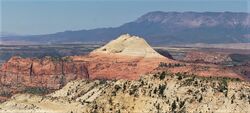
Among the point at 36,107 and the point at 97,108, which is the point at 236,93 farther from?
the point at 36,107

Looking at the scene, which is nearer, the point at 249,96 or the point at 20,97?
the point at 249,96

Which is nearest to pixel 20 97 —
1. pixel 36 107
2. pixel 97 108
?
pixel 36 107

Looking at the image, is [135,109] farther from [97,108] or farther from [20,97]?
[20,97]

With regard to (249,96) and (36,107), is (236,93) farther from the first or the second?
(36,107)

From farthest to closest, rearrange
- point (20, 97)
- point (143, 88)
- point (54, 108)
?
point (20, 97) < point (54, 108) < point (143, 88)

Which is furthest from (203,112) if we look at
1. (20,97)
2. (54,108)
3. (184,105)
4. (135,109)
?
→ (20,97)

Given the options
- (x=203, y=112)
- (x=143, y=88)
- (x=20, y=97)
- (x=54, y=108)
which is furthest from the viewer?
(x=20, y=97)

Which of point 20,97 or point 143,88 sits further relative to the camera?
point 20,97

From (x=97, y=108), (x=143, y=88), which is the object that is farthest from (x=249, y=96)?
(x=97, y=108)

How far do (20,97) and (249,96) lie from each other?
1888 inches

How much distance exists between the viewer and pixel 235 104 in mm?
104125

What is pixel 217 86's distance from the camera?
353ft

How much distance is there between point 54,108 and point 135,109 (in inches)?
705

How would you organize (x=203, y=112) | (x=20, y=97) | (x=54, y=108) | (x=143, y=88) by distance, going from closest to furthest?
(x=203, y=112) < (x=143, y=88) < (x=54, y=108) < (x=20, y=97)
